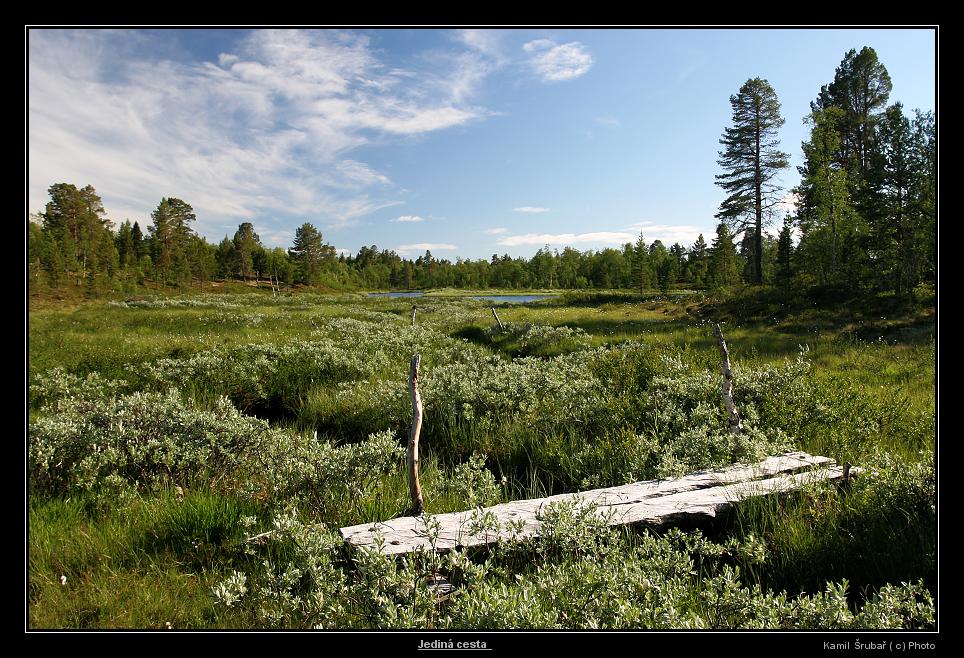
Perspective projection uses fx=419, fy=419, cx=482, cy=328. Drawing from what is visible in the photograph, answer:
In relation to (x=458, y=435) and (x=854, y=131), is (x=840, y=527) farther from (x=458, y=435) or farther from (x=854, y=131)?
(x=854, y=131)

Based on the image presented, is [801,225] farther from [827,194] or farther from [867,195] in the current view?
Answer: [867,195]

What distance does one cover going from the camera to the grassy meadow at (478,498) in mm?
2582

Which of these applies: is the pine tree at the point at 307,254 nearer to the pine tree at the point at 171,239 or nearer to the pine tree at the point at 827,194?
the pine tree at the point at 171,239

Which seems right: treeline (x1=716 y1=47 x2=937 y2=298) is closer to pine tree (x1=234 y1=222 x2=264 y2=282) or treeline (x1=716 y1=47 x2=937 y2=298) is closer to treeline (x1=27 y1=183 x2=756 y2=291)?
treeline (x1=27 y1=183 x2=756 y2=291)

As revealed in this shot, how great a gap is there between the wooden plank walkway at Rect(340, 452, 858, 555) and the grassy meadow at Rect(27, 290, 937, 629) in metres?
0.14

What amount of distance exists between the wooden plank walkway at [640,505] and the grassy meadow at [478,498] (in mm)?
141

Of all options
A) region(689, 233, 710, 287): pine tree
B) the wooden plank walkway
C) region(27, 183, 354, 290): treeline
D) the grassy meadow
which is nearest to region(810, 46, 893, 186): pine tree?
the grassy meadow

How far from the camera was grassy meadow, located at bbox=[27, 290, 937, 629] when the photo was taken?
8.47 ft

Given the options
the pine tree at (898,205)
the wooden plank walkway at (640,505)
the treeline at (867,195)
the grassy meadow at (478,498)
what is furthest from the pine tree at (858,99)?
the wooden plank walkway at (640,505)

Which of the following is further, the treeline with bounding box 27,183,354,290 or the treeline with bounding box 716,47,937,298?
the treeline with bounding box 27,183,354,290

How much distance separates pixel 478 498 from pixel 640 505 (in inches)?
58.9

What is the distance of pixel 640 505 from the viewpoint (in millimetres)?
3752

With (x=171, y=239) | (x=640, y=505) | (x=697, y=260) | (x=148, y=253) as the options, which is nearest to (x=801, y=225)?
(x=640, y=505)

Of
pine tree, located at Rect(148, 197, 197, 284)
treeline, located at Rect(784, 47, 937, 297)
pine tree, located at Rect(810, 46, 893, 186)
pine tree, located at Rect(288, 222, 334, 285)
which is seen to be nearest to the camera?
treeline, located at Rect(784, 47, 937, 297)
